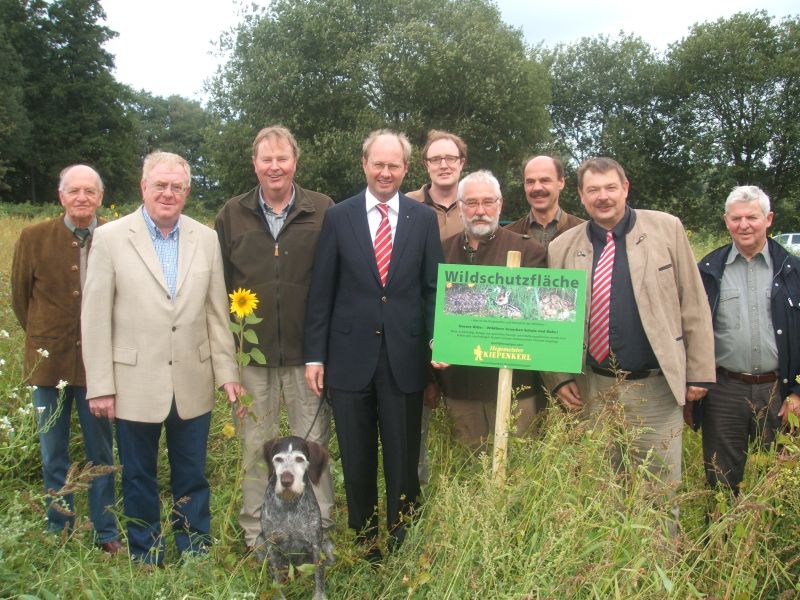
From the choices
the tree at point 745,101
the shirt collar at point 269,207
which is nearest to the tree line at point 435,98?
the tree at point 745,101

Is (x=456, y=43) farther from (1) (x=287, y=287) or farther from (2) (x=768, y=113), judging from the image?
(1) (x=287, y=287)

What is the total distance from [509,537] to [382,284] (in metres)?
1.67

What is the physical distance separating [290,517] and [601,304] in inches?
91.0

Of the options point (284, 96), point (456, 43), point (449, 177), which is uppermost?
point (456, 43)

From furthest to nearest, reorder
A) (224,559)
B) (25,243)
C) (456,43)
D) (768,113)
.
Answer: (768,113) → (456,43) → (25,243) → (224,559)

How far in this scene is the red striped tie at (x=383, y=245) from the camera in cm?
417

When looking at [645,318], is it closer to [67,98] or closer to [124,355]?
[124,355]

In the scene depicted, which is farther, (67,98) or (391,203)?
(67,98)

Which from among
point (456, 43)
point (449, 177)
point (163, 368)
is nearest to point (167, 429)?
point (163, 368)

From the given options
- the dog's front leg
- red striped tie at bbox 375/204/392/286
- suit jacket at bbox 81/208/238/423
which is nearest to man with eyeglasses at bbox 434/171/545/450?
red striped tie at bbox 375/204/392/286

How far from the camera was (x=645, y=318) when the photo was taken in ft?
13.2

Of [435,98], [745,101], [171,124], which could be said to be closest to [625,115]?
[745,101]

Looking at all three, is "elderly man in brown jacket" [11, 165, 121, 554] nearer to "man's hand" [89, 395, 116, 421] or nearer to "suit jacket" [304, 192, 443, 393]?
"man's hand" [89, 395, 116, 421]

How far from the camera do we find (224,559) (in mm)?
3859
